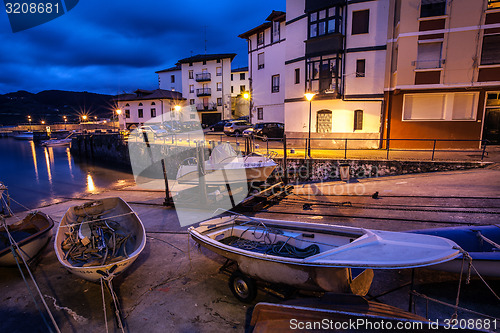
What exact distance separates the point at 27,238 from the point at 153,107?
48.6 m

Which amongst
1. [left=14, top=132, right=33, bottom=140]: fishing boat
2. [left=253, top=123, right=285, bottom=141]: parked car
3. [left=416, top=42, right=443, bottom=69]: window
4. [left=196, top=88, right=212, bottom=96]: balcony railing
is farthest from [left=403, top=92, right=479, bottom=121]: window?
[left=14, top=132, right=33, bottom=140]: fishing boat

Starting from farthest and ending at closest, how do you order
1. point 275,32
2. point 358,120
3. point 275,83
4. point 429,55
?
point 275,83, point 275,32, point 358,120, point 429,55

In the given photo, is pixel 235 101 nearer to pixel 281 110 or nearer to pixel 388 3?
pixel 281 110

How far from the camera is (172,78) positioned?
6144cm

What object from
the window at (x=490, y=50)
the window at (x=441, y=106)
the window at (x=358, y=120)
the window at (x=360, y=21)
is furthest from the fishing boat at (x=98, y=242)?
the window at (x=490, y=50)

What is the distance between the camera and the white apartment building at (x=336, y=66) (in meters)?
18.4

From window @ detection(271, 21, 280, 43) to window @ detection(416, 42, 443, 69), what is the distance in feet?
47.1

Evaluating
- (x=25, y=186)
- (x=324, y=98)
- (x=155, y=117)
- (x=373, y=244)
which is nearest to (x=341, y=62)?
(x=324, y=98)

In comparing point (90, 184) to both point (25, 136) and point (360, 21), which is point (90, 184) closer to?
point (360, 21)

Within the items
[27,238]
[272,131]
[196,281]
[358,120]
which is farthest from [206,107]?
[196,281]

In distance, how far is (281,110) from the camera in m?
27.1

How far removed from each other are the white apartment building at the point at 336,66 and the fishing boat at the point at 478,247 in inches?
507

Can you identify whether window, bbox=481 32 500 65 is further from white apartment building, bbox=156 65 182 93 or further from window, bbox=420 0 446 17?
white apartment building, bbox=156 65 182 93

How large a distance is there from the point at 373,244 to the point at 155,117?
52.2 m
